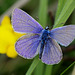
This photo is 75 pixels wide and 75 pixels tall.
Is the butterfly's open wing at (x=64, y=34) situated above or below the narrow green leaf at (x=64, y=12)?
below

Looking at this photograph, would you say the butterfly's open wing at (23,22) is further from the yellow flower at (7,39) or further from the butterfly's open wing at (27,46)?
the yellow flower at (7,39)

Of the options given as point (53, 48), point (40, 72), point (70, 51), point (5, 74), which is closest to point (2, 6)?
point (5, 74)

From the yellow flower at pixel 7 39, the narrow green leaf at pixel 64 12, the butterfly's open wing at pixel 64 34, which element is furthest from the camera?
the yellow flower at pixel 7 39

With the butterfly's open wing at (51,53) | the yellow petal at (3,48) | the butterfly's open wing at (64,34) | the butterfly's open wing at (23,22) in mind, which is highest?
the butterfly's open wing at (23,22)

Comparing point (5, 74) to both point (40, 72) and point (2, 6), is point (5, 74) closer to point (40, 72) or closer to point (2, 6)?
point (40, 72)

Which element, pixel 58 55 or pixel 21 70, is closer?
pixel 58 55

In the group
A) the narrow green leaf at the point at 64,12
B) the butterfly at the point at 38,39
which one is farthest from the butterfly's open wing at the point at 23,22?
the narrow green leaf at the point at 64,12

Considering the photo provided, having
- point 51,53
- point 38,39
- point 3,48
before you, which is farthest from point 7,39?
point 51,53
